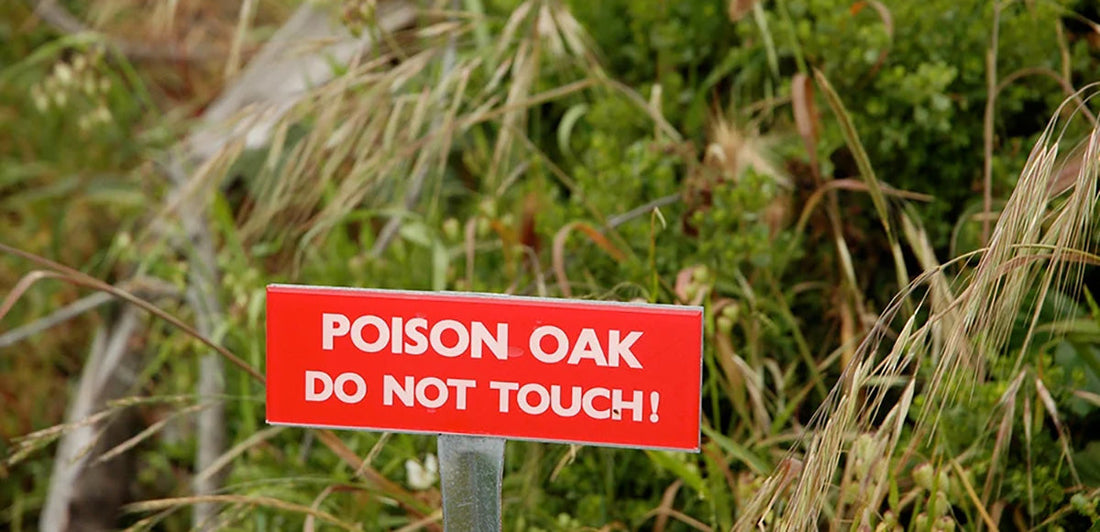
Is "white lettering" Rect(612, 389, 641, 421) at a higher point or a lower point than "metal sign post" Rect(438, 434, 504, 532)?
higher

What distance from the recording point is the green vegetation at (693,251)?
1446mm

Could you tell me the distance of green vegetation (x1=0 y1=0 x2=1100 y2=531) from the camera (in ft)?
4.75

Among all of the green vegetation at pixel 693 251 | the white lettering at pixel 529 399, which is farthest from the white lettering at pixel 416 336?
the green vegetation at pixel 693 251

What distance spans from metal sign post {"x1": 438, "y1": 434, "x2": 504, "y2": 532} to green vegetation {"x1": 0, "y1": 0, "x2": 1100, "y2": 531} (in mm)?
177

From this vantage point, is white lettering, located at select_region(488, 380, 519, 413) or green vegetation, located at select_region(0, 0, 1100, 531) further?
green vegetation, located at select_region(0, 0, 1100, 531)

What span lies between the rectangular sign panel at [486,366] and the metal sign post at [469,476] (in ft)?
0.07

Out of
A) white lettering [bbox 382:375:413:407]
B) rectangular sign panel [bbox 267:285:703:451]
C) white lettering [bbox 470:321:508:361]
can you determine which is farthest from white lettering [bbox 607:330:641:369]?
white lettering [bbox 382:375:413:407]

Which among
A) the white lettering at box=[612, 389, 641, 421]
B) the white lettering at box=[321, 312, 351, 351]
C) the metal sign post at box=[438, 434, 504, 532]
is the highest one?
the white lettering at box=[321, 312, 351, 351]

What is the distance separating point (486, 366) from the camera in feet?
3.68

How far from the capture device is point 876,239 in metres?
1.82

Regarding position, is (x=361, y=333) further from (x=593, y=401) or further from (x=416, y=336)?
(x=593, y=401)

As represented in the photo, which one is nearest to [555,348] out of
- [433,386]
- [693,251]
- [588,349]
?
[588,349]

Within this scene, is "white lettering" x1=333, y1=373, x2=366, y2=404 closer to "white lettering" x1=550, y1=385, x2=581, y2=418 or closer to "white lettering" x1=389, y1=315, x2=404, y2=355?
"white lettering" x1=389, y1=315, x2=404, y2=355

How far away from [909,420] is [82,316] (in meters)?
1.89
